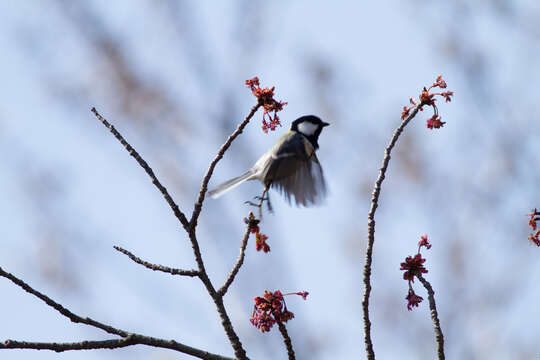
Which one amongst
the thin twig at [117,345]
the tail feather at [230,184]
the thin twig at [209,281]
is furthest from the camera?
the tail feather at [230,184]

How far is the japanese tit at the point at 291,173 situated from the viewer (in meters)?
3.36

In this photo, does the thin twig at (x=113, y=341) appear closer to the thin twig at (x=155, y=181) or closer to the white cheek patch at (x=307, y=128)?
the thin twig at (x=155, y=181)

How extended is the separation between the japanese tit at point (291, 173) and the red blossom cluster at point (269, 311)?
78cm

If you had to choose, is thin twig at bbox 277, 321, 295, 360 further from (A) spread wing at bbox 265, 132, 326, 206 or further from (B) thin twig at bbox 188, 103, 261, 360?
(A) spread wing at bbox 265, 132, 326, 206

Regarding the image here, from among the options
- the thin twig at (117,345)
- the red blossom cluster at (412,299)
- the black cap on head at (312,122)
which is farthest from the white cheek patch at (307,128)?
the thin twig at (117,345)

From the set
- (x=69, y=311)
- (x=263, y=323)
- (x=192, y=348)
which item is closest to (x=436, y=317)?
(x=263, y=323)

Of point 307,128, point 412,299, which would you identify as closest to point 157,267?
point 412,299

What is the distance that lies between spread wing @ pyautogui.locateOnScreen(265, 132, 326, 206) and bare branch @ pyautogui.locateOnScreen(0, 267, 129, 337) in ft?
4.57

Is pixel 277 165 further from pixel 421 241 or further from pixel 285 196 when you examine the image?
pixel 421 241

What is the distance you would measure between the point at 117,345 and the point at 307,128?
274cm

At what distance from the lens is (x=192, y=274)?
2.23 metres

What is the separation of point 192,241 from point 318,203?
108 centimetres

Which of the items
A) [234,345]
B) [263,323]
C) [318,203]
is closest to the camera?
[234,345]

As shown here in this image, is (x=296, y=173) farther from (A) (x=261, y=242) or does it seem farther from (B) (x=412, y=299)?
(B) (x=412, y=299)
